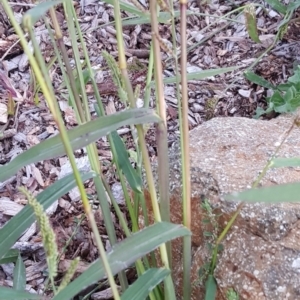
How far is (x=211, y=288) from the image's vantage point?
0.76 m

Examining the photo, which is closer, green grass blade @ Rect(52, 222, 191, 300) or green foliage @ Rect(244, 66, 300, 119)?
green grass blade @ Rect(52, 222, 191, 300)

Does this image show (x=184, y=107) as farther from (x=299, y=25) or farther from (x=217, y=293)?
(x=299, y=25)

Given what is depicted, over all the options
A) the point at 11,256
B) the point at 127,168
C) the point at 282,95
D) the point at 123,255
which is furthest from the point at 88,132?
the point at 282,95

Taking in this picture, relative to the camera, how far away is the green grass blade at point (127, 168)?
0.78 meters

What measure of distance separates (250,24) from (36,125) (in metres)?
0.61

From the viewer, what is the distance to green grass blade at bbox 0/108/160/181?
523 millimetres

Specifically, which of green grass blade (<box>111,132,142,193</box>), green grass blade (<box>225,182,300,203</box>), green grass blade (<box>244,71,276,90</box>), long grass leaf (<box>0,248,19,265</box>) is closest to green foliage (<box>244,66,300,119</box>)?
green grass blade (<box>244,71,276,90</box>)

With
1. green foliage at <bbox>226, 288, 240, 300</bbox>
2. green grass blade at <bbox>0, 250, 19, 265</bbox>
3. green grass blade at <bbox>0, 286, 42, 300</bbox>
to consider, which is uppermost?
green grass blade at <bbox>0, 286, 42, 300</bbox>

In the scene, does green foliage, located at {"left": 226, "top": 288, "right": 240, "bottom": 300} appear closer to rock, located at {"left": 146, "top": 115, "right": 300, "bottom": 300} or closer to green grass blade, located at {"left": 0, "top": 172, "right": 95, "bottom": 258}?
rock, located at {"left": 146, "top": 115, "right": 300, "bottom": 300}

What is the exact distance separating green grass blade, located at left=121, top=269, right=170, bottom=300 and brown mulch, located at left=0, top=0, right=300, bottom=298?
0.50m

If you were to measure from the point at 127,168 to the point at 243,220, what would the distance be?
0.20m

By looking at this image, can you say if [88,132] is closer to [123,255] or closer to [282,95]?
[123,255]

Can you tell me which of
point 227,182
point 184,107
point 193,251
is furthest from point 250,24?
point 184,107

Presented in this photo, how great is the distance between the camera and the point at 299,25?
1.72m
